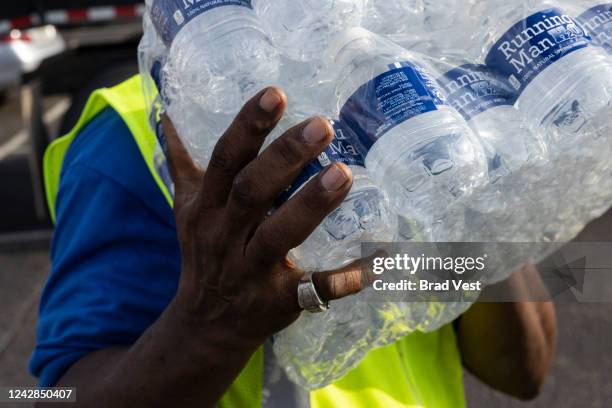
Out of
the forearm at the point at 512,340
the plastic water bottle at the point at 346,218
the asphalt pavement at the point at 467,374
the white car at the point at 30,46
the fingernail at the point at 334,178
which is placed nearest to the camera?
the fingernail at the point at 334,178

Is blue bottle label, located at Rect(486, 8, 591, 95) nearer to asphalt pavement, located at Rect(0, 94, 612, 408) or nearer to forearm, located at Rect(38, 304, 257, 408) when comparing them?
forearm, located at Rect(38, 304, 257, 408)

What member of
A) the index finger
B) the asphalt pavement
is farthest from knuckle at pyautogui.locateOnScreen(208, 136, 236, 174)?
the asphalt pavement

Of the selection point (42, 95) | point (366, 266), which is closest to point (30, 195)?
point (42, 95)

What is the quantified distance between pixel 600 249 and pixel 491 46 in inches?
17.7

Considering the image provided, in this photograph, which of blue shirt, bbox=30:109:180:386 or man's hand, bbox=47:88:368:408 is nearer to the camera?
man's hand, bbox=47:88:368:408

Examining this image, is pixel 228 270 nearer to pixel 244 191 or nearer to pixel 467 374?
pixel 244 191

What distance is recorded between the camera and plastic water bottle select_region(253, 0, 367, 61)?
1.42 metres

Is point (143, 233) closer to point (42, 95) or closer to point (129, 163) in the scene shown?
point (129, 163)

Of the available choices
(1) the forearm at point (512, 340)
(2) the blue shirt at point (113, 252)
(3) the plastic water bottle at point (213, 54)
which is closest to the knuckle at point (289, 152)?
(3) the plastic water bottle at point (213, 54)

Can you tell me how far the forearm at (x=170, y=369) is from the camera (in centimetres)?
145

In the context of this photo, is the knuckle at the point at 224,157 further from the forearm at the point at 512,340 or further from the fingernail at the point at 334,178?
the forearm at the point at 512,340

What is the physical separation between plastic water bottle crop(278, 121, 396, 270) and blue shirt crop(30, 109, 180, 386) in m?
0.35

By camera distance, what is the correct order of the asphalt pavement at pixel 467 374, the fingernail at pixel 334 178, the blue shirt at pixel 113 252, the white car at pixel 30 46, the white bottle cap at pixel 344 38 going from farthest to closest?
1. the white car at pixel 30 46
2. the asphalt pavement at pixel 467 374
3. the blue shirt at pixel 113 252
4. the white bottle cap at pixel 344 38
5. the fingernail at pixel 334 178

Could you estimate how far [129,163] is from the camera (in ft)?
5.36
